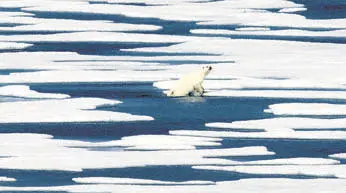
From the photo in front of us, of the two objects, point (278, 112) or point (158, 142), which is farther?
point (278, 112)

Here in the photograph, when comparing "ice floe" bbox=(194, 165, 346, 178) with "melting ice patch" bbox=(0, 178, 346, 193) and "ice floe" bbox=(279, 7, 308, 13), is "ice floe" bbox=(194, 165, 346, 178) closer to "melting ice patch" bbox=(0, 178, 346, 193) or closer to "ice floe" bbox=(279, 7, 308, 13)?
"melting ice patch" bbox=(0, 178, 346, 193)

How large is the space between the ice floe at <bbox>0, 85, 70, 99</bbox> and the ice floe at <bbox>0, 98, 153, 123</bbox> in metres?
0.30

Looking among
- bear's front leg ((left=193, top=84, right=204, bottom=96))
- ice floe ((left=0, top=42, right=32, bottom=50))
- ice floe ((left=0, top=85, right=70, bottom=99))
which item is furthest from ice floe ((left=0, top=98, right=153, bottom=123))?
ice floe ((left=0, top=42, right=32, bottom=50))

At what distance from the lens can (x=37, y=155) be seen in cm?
893

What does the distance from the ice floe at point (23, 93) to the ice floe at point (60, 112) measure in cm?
30

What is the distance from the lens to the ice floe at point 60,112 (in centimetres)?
1050

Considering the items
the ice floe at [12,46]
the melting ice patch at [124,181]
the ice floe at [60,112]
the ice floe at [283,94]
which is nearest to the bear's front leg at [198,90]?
the ice floe at [283,94]

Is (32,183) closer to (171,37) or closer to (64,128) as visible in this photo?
(64,128)

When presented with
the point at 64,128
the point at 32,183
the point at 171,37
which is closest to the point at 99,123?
the point at 64,128

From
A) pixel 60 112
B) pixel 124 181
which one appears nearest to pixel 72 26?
pixel 60 112

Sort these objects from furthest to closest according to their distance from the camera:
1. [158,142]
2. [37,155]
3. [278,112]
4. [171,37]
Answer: [171,37] < [278,112] < [158,142] < [37,155]

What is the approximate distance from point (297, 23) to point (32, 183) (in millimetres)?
9951

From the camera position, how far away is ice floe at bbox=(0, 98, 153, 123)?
1050 cm

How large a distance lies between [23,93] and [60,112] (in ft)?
3.65
